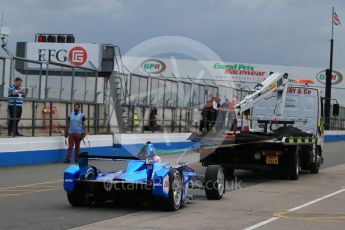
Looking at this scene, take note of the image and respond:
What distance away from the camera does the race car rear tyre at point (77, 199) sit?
1062 centimetres

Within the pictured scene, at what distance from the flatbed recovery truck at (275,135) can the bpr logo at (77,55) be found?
21.4 meters

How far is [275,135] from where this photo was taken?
16.5 metres

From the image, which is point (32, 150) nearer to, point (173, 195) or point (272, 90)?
point (272, 90)

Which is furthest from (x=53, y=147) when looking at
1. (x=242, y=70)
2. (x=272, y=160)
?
(x=242, y=70)

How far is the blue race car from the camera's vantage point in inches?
405

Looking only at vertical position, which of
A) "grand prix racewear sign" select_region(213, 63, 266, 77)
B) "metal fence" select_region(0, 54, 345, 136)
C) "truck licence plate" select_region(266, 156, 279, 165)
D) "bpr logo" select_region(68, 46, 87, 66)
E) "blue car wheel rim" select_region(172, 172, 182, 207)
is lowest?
"blue car wheel rim" select_region(172, 172, 182, 207)

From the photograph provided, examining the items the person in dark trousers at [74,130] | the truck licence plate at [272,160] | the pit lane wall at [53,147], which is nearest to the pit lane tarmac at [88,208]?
the truck licence plate at [272,160]

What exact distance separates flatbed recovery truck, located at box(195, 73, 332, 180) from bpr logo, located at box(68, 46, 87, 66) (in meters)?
21.4

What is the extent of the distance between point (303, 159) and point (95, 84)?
29.7 feet

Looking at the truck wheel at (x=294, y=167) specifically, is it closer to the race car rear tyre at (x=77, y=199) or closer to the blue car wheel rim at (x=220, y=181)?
the blue car wheel rim at (x=220, y=181)

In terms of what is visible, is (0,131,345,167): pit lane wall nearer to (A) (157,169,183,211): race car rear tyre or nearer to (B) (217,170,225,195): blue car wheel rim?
(B) (217,170,225,195): blue car wheel rim

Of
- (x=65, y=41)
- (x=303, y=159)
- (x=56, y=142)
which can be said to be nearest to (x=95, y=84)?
(x=56, y=142)

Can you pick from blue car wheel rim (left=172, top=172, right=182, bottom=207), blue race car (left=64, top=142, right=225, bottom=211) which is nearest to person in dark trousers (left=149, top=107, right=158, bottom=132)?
blue race car (left=64, top=142, right=225, bottom=211)

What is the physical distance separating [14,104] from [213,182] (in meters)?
8.99
